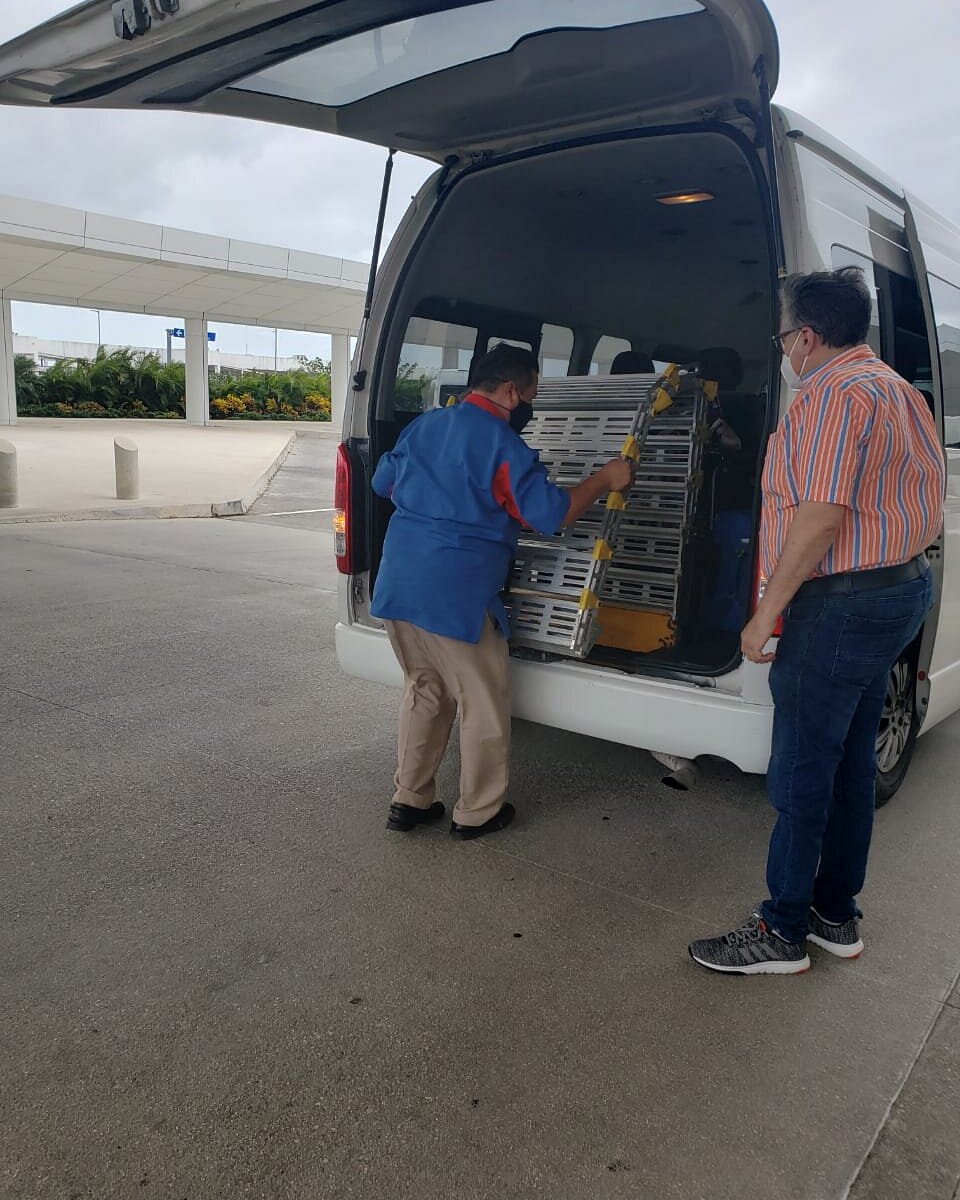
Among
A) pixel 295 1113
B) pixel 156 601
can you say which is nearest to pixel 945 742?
pixel 295 1113

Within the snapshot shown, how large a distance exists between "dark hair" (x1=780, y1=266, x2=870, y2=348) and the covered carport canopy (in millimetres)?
20300

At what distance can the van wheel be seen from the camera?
13.0 feet

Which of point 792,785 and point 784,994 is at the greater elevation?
point 792,785

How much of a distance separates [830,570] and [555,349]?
3091 mm

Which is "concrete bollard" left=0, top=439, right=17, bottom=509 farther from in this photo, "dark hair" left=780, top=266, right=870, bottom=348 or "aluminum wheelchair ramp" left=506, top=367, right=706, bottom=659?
"dark hair" left=780, top=266, right=870, bottom=348

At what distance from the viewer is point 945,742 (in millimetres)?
5074

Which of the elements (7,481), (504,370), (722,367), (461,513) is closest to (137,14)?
(504,370)

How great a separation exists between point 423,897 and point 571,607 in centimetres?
117

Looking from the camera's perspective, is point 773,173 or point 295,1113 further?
point 773,173

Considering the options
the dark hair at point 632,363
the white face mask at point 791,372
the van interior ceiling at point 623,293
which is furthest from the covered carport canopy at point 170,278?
the white face mask at point 791,372

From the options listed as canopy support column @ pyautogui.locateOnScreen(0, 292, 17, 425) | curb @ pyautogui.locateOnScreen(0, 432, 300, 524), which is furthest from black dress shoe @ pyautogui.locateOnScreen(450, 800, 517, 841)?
canopy support column @ pyautogui.locateOnScreen(0, 292, 17, 425)

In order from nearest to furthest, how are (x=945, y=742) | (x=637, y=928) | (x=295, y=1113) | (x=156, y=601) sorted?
(x=295, y=1113)
(x=637, y=928)
(x=945, y=742)
(x=156, y=601)

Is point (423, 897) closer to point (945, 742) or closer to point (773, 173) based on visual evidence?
point (773, 173)

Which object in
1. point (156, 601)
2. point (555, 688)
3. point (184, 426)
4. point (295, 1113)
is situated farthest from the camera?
point (184, 426)
